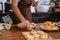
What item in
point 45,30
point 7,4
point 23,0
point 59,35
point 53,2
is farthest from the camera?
point 53,2

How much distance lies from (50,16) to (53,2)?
280 millimetres

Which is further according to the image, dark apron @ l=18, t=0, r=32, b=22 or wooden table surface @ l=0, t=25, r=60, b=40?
dark apron @ l=18, t=0, r=32, b=22

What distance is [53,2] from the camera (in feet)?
10.9

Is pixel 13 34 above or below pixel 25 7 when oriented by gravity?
below

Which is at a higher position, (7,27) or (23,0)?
(23,0)

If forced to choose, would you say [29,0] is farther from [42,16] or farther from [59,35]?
[59,35]

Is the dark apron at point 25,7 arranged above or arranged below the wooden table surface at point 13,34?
above

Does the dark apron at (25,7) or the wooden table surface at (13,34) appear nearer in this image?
the wooden table surface at (13,34)

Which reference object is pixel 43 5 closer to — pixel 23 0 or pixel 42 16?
pixel 42 16

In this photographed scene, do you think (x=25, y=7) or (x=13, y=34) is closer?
(x=13, y=34)

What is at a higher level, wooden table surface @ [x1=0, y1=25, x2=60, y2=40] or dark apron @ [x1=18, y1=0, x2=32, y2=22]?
dark apron @ [x1=18, y1=0, x2=32, y2=22]

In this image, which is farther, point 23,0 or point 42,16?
point 42,16

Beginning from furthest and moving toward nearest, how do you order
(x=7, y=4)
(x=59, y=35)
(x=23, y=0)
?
(x=7, y=4), (x=23, y=0), (x=59, y=35)

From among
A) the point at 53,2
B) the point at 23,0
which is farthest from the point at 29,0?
the point at 53,2
